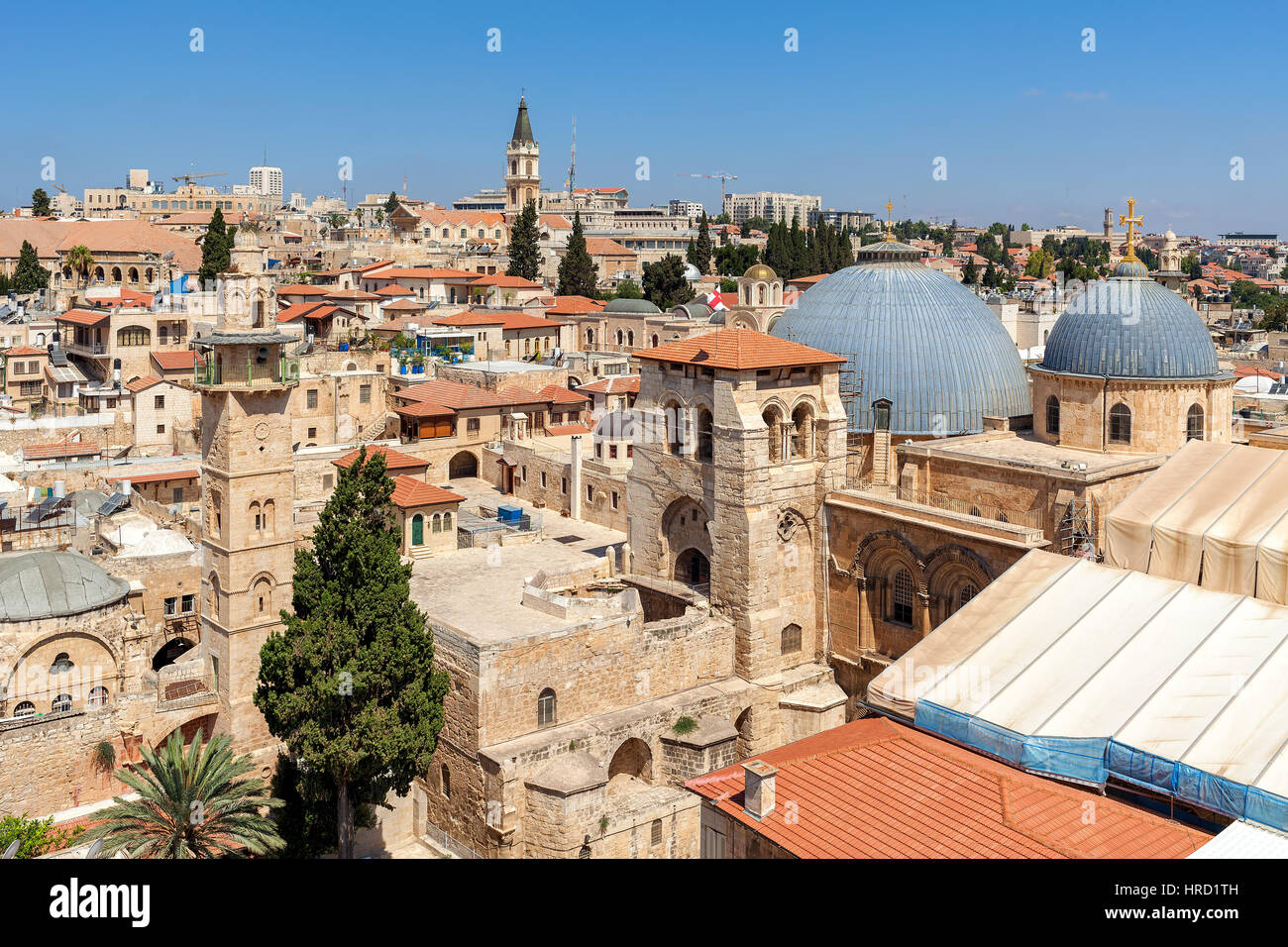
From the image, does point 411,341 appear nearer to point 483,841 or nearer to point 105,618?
point 105,618

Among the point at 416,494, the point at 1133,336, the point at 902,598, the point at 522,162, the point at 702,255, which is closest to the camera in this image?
the point at 902,598

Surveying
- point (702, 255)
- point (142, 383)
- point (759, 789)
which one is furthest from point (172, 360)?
point (702, 255)

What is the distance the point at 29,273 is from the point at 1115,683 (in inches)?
3214

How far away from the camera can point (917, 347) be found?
98.4ft

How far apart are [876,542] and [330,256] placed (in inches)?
3484

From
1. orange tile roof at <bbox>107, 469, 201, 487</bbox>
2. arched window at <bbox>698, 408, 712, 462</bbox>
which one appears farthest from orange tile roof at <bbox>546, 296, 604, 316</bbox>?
arched window at <bbox>698, 408, 712, 462</bbox>

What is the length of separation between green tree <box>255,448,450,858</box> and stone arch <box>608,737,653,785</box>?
4.83m

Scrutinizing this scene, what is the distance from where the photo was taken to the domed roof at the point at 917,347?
29.8 metres

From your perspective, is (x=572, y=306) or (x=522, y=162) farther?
(x=522, y=162)

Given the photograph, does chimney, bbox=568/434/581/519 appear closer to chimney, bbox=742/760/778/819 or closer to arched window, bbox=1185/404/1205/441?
arched window, bbox=1185/404/1205/441

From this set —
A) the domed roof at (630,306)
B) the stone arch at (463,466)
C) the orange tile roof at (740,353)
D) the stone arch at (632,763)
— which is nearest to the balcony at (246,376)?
the orange tile roof at (740,353)

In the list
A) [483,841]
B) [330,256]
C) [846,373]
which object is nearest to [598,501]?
[846,373]

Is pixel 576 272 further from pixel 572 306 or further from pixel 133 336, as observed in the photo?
pixel 133 336

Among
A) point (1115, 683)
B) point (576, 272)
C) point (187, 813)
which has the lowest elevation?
point (187, 813)
